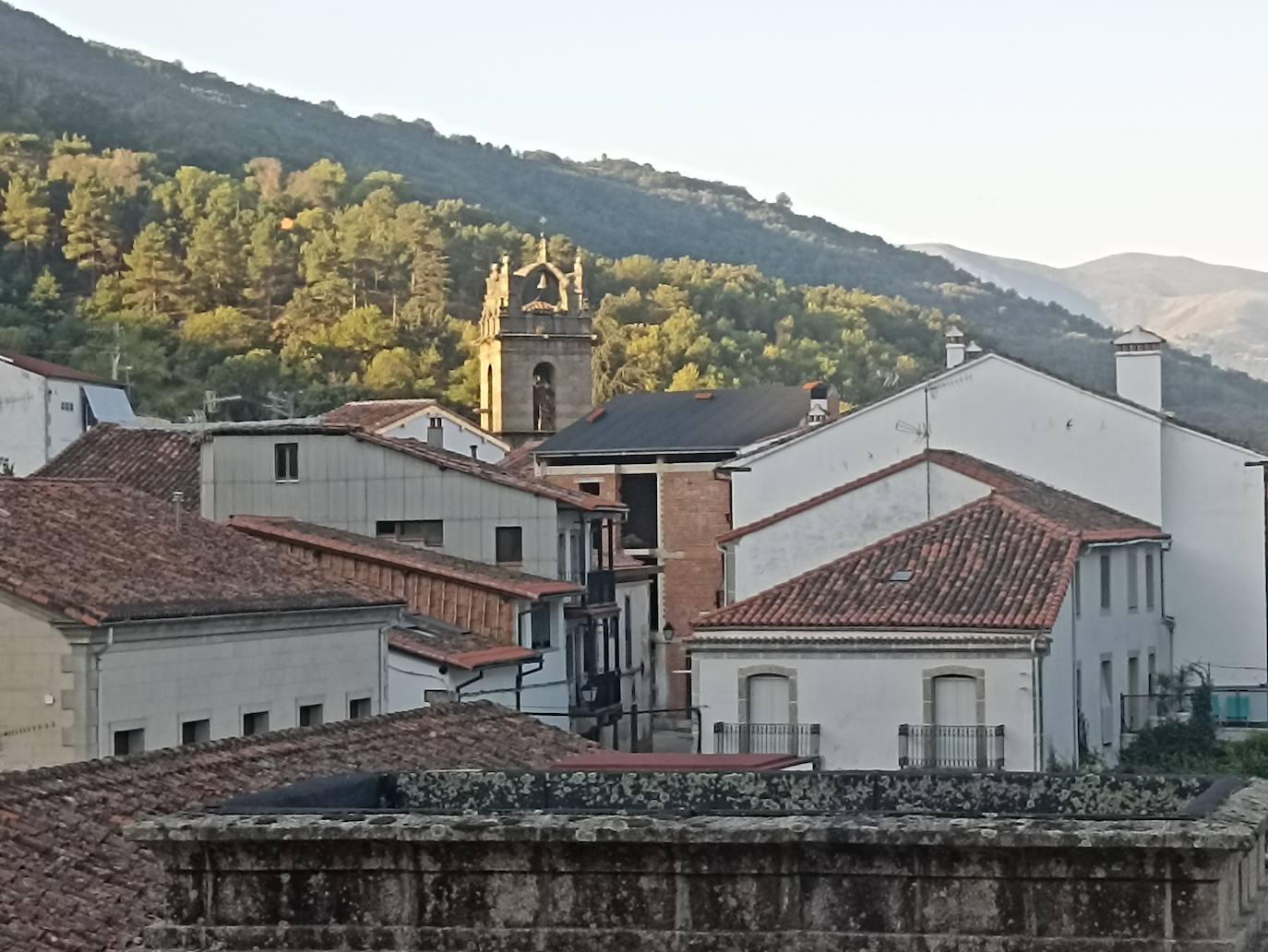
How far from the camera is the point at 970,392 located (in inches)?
1845

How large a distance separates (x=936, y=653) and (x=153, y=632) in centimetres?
1370

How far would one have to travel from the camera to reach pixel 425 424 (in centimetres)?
7738

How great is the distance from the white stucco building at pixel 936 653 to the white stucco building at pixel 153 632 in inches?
261

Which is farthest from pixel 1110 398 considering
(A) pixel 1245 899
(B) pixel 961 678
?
Answer: (A) pixel 1245 899

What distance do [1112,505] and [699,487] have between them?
22993 millimetres

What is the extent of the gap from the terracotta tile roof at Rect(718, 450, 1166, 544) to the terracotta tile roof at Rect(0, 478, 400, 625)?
12.0m

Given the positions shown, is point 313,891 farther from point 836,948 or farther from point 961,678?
point 961,678

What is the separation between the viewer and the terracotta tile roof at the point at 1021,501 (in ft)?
140

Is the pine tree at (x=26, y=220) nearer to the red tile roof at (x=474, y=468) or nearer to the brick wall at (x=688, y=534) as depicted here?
the brick wall at (x=688, y=534)

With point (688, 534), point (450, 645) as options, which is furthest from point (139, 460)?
point (688, 534)

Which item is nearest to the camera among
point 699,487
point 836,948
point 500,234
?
point 836,948

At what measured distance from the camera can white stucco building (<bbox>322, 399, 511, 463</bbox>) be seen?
245ft

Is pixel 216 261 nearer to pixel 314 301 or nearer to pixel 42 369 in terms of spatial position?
pixel 314 301

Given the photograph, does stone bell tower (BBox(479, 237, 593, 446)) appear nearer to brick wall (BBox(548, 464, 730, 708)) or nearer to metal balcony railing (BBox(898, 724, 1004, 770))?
brick wall (BBox(548, 464, 730, 708))
